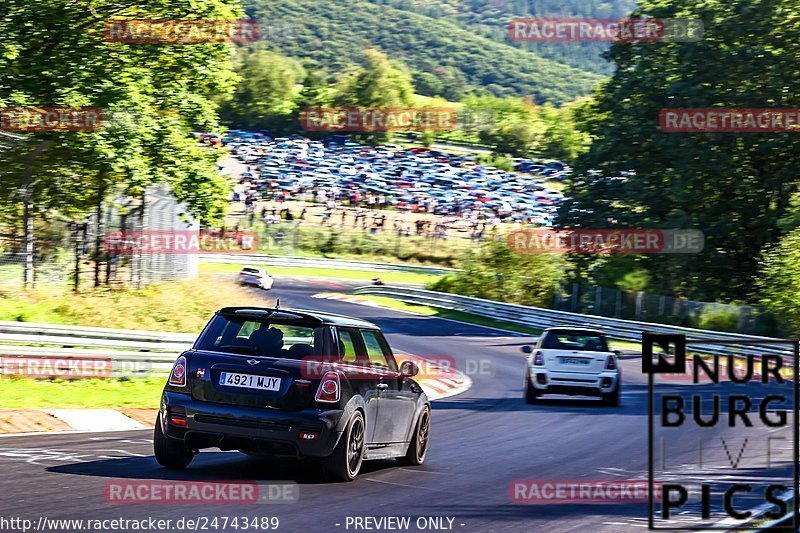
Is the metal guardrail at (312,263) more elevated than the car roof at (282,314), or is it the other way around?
the metal guardrail at (312,263)

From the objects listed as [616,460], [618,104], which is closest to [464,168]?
[618,104]

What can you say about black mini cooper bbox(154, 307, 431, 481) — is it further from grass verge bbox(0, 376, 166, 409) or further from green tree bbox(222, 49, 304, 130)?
green tree bbox(222, 49, 304, 130)

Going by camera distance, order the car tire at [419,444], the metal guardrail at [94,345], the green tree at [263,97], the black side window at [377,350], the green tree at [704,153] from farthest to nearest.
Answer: the green tree at [263,97]
the green tree at [704,153]
the metal guardrail at [94,345]
the car tire at [419,444]
the black side window at [377,350]

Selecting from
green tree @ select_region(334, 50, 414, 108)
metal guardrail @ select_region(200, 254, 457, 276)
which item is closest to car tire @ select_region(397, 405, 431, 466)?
metal guardrail @ select_region(200, 254, 457, 276)

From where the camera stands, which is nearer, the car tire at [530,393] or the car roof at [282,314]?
the car roof at [282,314]

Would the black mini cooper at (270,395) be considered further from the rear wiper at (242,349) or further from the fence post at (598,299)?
the fence post at (598,299)

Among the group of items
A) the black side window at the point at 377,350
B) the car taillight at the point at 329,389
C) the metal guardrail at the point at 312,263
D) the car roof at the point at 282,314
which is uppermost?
the metal guardrail at the point at 312,263

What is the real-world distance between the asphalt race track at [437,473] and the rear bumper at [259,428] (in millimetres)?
336

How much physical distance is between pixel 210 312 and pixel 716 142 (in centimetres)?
2526

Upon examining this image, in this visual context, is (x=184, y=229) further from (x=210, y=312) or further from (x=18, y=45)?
(x=18, y=45)

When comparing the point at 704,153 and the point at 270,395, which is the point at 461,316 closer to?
the point at 704,153

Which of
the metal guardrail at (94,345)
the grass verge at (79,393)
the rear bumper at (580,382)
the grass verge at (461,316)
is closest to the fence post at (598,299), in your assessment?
the grass verge at (461,316)

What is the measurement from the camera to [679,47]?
1758 inches

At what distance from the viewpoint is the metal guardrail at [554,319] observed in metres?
34.7
